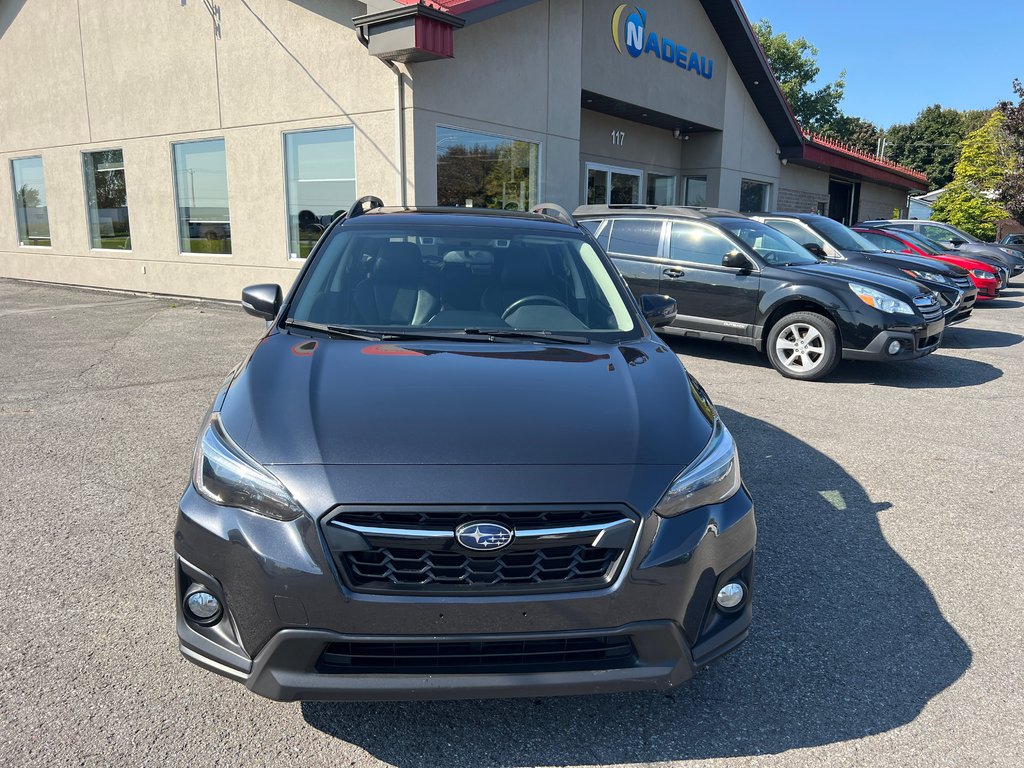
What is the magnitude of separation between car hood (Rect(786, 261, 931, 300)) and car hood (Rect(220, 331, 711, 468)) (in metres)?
5.73

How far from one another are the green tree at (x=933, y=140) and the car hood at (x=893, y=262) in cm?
6015

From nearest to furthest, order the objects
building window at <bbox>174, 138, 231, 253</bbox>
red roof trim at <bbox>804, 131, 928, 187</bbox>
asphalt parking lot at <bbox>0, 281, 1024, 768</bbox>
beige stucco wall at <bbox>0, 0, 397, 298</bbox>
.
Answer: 1. asphalt parking lot at <bbox>0, 281, 1024, 768</bbox>
2. beige stucco wall at <bbox>0, 0, 397, 298</bbox>
3. building window at <bbox>174, 138, 231, 253</bbox>
4. red roof trim at <bbox>804, 131, 928, 187</bbox>

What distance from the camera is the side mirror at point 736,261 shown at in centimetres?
847

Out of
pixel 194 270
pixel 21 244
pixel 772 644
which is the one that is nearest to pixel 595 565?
pixel 772 644

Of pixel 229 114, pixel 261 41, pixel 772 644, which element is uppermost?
pixel 261 41

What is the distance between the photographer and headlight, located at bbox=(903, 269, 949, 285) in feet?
34.2

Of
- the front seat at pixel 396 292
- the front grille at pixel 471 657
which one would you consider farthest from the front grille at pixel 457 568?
the front seat at pixel 396 292

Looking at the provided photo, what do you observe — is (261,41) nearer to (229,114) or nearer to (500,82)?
(229,114)

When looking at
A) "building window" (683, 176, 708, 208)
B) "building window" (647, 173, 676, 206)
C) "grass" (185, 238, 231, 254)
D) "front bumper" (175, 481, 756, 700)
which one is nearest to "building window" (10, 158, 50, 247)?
"grass" (185, 238, 231, 254)

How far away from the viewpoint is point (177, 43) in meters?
13.0

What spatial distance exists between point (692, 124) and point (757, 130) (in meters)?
3.37

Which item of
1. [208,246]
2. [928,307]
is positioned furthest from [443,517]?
[208,246]

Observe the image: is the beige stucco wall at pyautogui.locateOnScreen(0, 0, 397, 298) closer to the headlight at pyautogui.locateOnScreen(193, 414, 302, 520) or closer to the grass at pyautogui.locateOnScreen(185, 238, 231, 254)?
the grass at pyautogui.locateOnScreen(185, 238, 231, 254)

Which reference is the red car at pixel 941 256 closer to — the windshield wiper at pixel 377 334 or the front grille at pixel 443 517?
the windshield wiper at pixel 377 334
